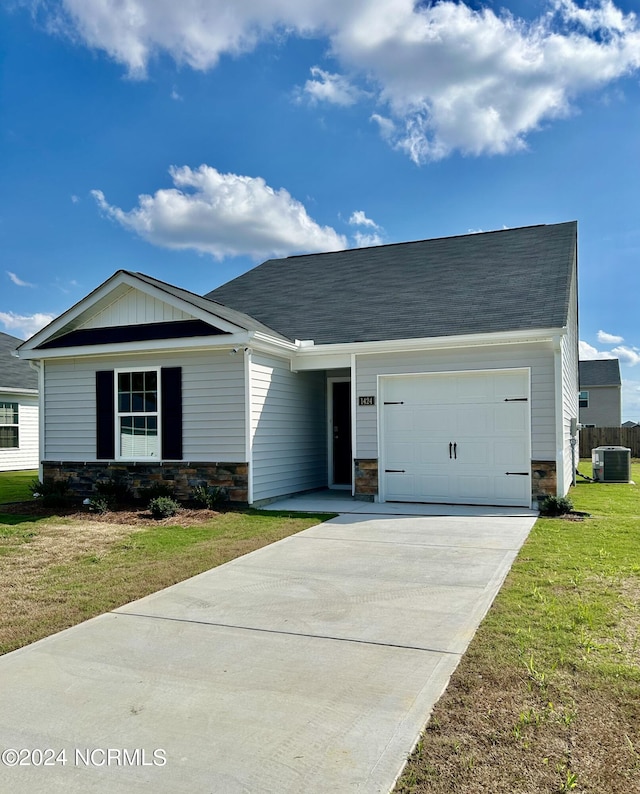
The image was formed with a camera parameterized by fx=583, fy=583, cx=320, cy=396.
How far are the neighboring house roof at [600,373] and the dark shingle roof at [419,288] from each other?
24673 mm

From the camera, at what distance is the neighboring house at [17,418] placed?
1902 centimetres

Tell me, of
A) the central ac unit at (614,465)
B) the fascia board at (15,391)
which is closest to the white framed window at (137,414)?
the fascia board at (15,391)

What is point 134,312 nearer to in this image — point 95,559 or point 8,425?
point 95,559

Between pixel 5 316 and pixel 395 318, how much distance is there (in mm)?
23526

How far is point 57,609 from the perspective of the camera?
4.86m

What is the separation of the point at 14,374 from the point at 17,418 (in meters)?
1.63

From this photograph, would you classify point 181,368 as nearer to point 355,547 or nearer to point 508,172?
point 355,547

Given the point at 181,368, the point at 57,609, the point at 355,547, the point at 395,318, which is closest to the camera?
the point at 57,609

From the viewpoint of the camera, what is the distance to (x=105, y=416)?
11461mm

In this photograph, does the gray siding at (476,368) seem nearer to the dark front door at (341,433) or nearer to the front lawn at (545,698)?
the dark front door at (341,433)

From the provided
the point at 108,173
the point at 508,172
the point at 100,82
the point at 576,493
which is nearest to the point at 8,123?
the point at 108,173

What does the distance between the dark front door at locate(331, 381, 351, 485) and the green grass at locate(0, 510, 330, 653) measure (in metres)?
Result: 4.02

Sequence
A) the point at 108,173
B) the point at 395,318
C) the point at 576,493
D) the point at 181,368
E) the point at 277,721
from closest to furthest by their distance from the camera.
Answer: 1. the point at 277,721
2. the point at 181,368
3. the point at 395,318
4. the point at 576,493
5. the point at 108,173

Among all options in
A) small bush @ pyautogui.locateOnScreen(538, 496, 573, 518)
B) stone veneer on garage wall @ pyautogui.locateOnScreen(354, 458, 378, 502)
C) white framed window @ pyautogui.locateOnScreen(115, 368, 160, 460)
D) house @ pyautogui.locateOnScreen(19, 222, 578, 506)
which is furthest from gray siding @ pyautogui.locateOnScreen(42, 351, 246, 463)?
small bush @ pyautogui.locateOnScreen(538, 496, 573, 518)
